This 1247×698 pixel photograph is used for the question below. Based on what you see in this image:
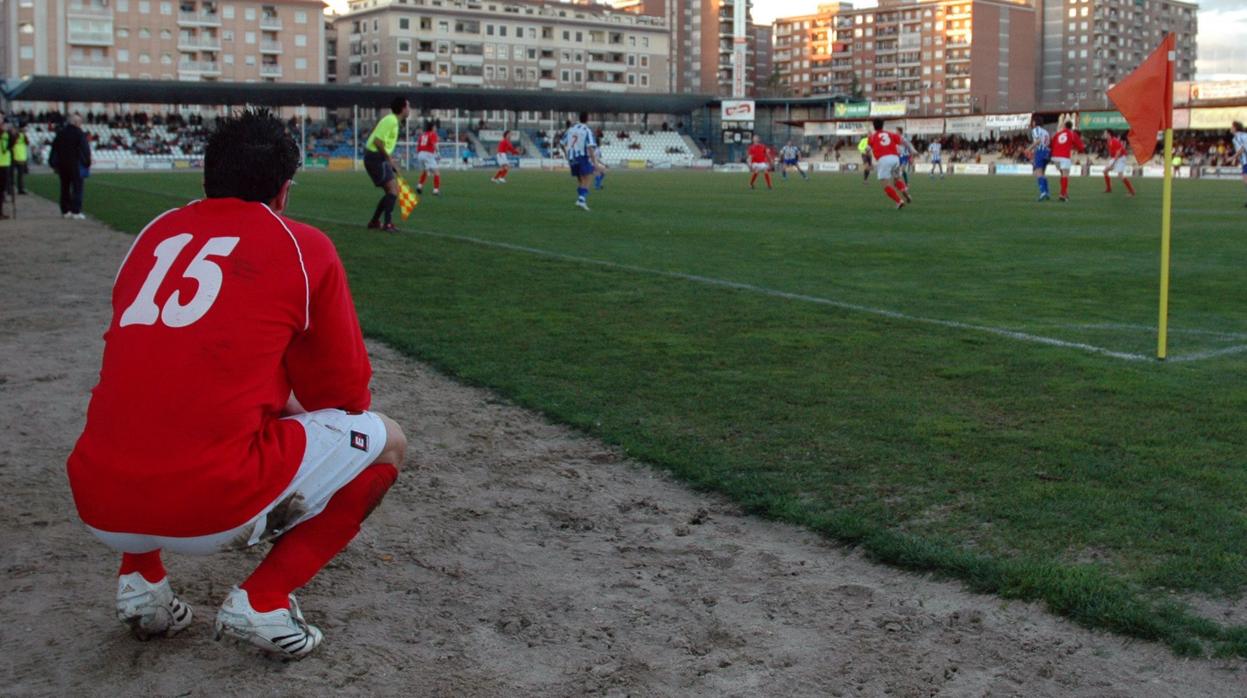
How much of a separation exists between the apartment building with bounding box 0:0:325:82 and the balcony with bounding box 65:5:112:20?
8 cm

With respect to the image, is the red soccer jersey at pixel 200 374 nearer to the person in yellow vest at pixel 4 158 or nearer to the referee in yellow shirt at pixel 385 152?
the referee in yellow shirt at pixel 385 152

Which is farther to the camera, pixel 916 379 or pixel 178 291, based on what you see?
pixel 916 379

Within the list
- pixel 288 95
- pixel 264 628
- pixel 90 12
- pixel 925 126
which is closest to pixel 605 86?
pixel 90 12

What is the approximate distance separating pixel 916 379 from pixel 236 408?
4.92m

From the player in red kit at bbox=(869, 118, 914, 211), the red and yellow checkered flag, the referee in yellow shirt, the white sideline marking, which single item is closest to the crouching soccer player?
the white sideline marking

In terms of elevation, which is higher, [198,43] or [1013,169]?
[198,43]

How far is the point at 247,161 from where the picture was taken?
333cm

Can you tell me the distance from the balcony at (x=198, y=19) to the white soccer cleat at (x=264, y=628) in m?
113

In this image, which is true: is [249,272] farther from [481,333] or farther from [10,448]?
[481,333]

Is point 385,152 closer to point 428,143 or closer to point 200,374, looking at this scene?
point 200,374

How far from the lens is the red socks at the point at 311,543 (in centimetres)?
336

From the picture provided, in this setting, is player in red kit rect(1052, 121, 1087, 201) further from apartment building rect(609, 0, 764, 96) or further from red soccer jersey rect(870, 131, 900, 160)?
apartment building rect(609, 0, 764, 96)

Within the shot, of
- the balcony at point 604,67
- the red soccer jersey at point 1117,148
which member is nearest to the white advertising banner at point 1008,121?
the red soccer jersey at point 1117,148

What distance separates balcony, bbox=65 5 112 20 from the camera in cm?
10000
